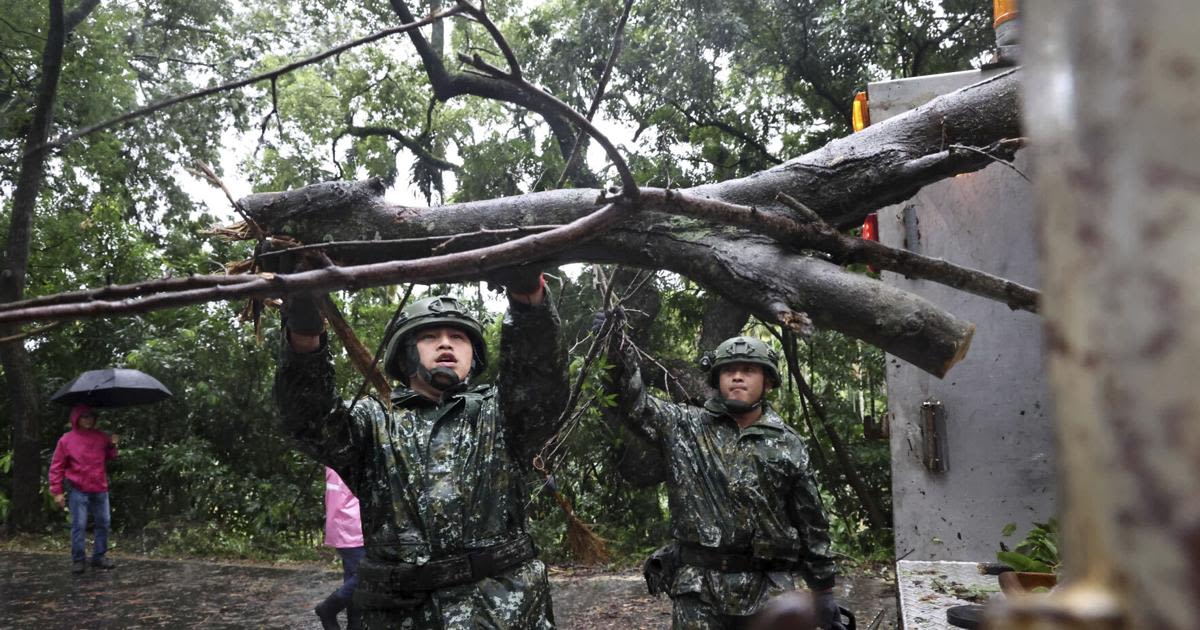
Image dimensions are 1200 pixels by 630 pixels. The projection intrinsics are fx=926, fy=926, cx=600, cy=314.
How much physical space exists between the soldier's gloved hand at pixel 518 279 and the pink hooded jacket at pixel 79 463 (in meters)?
8.31

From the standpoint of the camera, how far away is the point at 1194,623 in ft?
1.21

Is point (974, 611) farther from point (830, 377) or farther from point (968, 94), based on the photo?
point (830, 377)

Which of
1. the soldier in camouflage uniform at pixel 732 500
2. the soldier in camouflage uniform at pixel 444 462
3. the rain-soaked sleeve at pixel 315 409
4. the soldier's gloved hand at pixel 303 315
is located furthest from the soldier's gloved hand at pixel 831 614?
the soldier's gloved hand at pixel 303 315

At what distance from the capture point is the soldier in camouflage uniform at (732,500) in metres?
4.85

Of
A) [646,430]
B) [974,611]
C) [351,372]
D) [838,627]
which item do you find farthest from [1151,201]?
[351,372]

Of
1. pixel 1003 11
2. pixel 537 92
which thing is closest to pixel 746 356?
pixel 1003 11

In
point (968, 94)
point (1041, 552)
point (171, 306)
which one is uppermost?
point (968, 94)

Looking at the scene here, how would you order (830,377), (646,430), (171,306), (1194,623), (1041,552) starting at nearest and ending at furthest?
(1194,623)
(171,306)
(1041,552)
(646,430)
(830,377)

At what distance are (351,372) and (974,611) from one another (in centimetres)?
905

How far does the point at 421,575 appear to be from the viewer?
360 cm

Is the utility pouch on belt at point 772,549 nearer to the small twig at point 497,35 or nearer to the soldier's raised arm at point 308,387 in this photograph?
the soldier's raised arm at point 308,387

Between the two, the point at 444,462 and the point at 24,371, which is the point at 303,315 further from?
the point at 24,371

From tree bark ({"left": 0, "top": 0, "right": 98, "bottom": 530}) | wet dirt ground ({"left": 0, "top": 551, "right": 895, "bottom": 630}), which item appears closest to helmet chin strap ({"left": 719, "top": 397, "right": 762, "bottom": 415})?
wet dirt ground ({"left": 0, "top": 551, "right": 895, "bottom": 630})

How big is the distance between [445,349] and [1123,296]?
389cm
